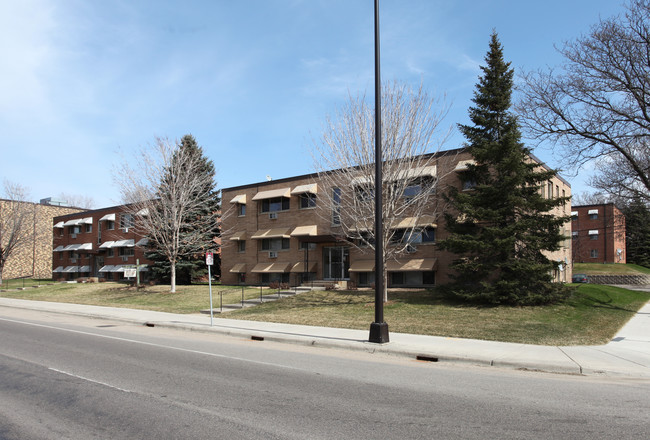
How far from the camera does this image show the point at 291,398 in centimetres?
667

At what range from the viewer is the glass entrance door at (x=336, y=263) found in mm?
28625

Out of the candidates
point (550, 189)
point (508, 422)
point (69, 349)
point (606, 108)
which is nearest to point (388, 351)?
point (508, 422)

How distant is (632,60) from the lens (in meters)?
17.2

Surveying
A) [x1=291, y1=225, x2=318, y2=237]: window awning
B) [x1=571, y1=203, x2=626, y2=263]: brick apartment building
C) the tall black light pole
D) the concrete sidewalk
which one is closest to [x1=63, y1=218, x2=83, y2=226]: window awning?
[x1=291, y1=225, x2=318, y2=237]: window awning

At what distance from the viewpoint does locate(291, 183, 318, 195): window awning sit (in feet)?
94.8

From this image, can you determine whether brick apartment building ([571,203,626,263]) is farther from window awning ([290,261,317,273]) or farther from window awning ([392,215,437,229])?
window awning ([290,261,317,273])

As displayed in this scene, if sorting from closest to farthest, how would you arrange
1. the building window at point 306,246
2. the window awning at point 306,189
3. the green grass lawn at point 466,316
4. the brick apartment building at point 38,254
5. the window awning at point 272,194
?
the green grass lawn at point 466,316 < the window awning at point 306,189 < the building window at point 306,246 < the window awning at point 272,194 < the brick apartment building at point 38,254

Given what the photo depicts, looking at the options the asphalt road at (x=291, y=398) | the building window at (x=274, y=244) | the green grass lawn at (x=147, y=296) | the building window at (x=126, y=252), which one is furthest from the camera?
the building window at (x=126, y=252)

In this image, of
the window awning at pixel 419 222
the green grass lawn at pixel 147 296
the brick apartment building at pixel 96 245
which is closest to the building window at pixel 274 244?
the green grass lawn at pixel 147 296

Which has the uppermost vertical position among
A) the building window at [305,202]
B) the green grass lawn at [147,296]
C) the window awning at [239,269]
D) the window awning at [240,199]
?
the window awning at [240,199]

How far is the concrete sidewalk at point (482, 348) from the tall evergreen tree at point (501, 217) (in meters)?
3.83

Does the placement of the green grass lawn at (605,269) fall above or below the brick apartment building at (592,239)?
below

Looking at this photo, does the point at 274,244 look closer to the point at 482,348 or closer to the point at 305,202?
the point at 305,202

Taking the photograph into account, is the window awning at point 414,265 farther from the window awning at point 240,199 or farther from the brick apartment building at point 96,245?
the brick apartment building at point 96,245
